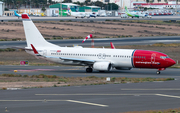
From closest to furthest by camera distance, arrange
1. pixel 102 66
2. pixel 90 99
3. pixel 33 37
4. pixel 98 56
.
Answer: pixel 90 99, pixel 102 66, pixel 98 56, pixel 33 37

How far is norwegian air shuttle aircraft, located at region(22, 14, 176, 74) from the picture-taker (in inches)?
2004

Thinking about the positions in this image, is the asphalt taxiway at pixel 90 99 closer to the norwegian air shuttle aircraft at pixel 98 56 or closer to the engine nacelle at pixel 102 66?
the norwegian air shuttle aircraft at pixel 98 56

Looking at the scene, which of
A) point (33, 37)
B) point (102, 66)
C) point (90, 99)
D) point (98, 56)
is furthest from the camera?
point (33, 37)

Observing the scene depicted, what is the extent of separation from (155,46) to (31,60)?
1445 inches

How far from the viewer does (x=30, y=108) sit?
2333cm

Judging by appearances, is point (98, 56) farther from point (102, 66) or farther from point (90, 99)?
point (90, 99)

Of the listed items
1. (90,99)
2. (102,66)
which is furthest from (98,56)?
(90,99)

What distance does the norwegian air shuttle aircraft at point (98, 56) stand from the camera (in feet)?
167

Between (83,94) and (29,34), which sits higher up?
(29,34)

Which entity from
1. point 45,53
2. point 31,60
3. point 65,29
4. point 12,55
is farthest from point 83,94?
point 65,29

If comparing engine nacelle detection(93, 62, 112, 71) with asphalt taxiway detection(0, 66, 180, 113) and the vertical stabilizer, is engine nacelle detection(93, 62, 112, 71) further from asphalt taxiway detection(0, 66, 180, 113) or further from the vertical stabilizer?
asphalt taxiway detection(0, 66, 180, 113)

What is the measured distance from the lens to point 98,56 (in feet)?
178

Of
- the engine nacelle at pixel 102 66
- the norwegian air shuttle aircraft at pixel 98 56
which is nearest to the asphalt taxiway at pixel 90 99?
the norwegian air shuttle aircraft at pixel 98 56

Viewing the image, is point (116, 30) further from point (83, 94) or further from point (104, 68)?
point (83, 94)
